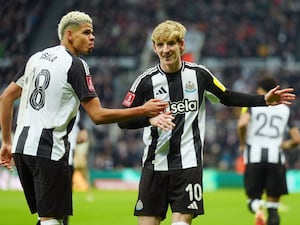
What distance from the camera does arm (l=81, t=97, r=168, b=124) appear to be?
5.84 m

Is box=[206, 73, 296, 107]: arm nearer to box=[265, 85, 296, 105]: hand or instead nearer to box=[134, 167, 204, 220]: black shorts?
box=[265, 85, 296, 105]: hand

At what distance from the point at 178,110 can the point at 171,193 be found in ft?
2.22

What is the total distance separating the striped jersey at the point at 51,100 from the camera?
19.8 ft

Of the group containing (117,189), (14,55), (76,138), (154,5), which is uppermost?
(154,5)

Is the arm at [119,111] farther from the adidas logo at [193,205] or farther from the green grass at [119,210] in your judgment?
the green grass at [119,210]

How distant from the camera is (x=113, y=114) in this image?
592 cm

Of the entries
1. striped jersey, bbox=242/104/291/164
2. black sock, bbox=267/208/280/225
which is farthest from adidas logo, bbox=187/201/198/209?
striped jersey, bbox=242/104/291/164

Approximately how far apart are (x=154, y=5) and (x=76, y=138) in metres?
22.9

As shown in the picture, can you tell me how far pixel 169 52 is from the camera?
6.63m

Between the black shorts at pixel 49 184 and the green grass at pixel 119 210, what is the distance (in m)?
6.22

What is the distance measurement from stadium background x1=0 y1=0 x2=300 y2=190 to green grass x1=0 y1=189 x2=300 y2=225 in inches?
169

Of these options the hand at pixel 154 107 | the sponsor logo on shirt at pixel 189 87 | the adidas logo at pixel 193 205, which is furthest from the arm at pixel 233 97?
the hand at pixel 154 107

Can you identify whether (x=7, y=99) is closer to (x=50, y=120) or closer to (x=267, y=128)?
(x=50, y=120)

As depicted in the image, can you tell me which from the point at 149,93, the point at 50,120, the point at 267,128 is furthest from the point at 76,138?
the point at 50,120
